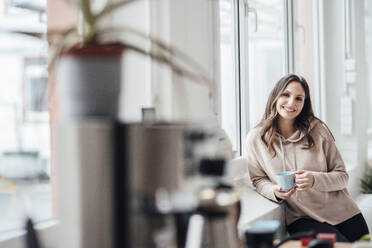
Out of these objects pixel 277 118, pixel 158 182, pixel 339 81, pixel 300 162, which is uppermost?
pixel 339 81

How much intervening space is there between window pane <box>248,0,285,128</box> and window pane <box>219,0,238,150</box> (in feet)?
0.54

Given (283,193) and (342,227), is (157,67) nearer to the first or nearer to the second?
(283,193)

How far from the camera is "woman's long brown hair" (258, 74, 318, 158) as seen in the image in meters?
2.57

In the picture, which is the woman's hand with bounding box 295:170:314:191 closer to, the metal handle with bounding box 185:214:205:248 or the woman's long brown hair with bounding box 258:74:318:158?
the woman's long brown hair with bounding box 258:74:318:158

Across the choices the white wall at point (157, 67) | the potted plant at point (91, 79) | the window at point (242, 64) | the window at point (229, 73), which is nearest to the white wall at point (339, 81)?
the window at point (242, 64)

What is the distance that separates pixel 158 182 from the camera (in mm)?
889

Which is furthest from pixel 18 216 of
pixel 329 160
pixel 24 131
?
pixel 329 160

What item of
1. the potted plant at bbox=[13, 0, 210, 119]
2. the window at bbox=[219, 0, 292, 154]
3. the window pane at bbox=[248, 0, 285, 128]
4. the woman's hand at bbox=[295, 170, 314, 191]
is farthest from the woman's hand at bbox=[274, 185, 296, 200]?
the potted plant at bbox=[13, 0, 210, 119]

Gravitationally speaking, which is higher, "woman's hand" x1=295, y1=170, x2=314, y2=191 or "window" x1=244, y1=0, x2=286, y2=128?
"window" x1=244, y1=0, x2=286, y2=128

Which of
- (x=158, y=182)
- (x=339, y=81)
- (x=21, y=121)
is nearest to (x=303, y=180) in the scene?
(x=21, y=121)

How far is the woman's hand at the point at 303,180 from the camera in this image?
2.39m

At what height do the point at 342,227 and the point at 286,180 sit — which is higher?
the point at 286,180

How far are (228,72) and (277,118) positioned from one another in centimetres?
44

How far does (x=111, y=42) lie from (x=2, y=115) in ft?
2.39
